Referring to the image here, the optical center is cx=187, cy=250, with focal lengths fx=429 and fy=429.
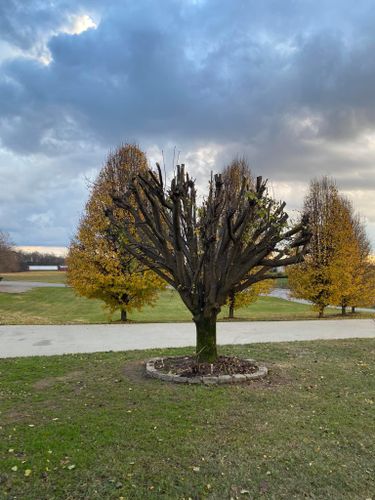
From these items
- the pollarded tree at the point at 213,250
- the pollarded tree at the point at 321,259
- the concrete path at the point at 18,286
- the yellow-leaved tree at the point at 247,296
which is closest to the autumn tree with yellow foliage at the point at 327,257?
the pollarded tree at the point at 321,259

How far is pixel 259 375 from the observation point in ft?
20.7

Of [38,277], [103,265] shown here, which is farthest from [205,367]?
[38,277]

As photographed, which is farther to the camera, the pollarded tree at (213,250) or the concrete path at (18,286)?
the concrete path at (18,286)

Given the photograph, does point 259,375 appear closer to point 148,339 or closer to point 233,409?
point 233,409

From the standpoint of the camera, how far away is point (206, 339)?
6.70 meters

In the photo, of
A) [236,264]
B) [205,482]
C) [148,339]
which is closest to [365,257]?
[148,339]

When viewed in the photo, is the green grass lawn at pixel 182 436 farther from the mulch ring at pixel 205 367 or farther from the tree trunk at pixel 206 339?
the tree trunk at pixel 206 339

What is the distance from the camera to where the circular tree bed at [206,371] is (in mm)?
6070

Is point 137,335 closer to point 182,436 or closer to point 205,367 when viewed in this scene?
point 205,367

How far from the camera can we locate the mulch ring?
6348 millimetres

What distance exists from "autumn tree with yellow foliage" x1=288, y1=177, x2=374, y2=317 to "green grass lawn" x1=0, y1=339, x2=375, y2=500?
11409 millimetres

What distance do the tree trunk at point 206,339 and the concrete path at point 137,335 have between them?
8.84 ft

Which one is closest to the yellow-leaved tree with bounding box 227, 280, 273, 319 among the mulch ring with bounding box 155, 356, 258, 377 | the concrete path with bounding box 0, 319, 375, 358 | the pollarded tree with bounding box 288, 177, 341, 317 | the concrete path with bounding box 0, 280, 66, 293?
the pollarded tree with bounding box 288, 177, 341, 317

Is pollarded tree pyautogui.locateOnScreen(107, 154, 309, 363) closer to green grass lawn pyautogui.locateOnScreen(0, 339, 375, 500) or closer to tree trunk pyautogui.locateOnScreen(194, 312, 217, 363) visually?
tree trunk pyautogui.locateOnScreen(194, 312, 217, 363)
